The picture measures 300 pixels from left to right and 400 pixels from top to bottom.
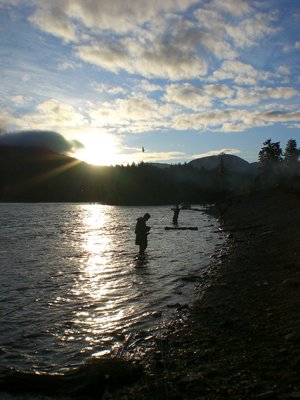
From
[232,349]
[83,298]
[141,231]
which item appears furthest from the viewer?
[141,231]

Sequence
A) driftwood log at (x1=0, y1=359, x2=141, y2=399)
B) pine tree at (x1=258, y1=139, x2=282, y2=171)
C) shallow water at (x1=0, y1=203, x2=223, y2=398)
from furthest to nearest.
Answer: pine tree at (x1=258, y1=139, x2=282, y2=171) → shallow water at (x1=0, y1=203, x2=223, y2=398) → driftwood log at (x1=0, y1=359, x2=141, y2=399)

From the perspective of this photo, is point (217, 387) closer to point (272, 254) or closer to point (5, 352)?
point (5, 352)

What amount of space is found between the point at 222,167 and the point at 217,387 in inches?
6827

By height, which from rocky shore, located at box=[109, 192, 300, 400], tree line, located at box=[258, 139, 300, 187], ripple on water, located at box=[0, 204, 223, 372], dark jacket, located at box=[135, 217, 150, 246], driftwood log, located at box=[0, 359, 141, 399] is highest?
tree line, located at box=[258, 139, 300, 187]

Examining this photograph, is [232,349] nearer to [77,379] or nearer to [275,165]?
[77,379]

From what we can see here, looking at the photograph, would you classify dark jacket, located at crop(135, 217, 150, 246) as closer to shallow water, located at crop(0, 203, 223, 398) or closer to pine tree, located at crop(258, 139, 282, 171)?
shallow water, located at crop(0, 203, 223, 398)

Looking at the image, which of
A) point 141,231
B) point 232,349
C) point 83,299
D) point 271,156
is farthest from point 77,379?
point 271,156

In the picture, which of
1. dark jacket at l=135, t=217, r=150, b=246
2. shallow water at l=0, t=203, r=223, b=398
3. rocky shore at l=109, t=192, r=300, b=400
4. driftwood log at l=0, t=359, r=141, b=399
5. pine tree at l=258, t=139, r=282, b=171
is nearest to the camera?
rocky shore at l=109, t=192, r=300, b=400

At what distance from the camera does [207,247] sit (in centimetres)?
2534

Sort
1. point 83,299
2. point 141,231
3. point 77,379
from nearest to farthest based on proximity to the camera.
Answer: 1. point 77,379
2. point 83,299
3. point 141,231

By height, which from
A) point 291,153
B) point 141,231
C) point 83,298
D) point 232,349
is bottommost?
point 83,298

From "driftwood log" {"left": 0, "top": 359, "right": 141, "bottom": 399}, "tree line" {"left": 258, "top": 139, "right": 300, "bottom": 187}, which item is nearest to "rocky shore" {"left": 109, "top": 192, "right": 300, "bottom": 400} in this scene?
"driftwood log" {"left": 0, "top": 359, "right": 141, "bottom": 399}

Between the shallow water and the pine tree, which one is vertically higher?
the pine tree

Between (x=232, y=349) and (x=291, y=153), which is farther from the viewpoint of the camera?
(x=291, y=153)
